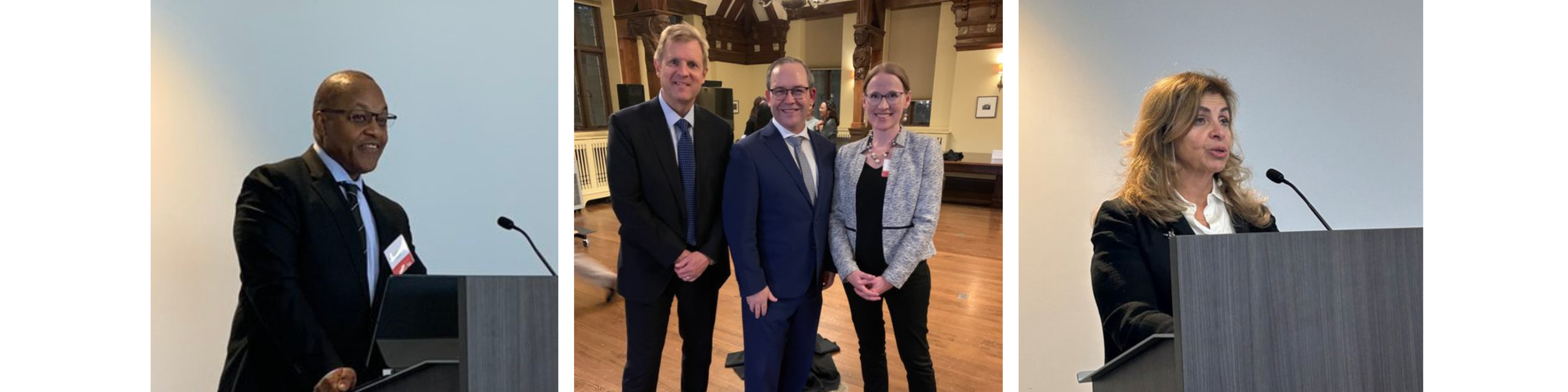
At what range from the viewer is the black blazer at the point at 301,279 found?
2.01 metres

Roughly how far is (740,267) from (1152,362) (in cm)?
117

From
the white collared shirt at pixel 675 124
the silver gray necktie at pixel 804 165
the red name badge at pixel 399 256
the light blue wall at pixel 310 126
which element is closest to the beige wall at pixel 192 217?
the light blue wall at pixel 310 126

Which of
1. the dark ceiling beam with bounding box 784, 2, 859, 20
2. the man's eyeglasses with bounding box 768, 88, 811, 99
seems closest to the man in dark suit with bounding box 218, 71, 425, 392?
the man's eyeglasses with bounding box 768, 88, 811, 99

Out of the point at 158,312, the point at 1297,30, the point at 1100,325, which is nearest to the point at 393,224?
the point at 158,312

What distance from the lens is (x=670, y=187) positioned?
2.21 metres

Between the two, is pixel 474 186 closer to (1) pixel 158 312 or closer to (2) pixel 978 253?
(1) pixel 158 312

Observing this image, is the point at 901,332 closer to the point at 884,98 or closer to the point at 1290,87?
the point at 884,98

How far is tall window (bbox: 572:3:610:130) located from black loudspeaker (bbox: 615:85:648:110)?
3cm

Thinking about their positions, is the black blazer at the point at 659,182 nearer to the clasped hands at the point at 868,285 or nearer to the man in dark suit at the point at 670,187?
the man in dark suit at the point at 670,187

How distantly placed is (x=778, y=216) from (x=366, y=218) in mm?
1124

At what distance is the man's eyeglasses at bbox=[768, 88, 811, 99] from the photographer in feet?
7.30

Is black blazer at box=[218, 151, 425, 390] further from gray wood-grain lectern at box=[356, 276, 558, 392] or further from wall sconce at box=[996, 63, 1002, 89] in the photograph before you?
wall sconce at box=[996, 63, 1002, 89]

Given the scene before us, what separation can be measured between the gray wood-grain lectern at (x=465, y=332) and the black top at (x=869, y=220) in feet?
2.95

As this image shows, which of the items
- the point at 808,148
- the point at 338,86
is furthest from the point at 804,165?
the point at 338,86
